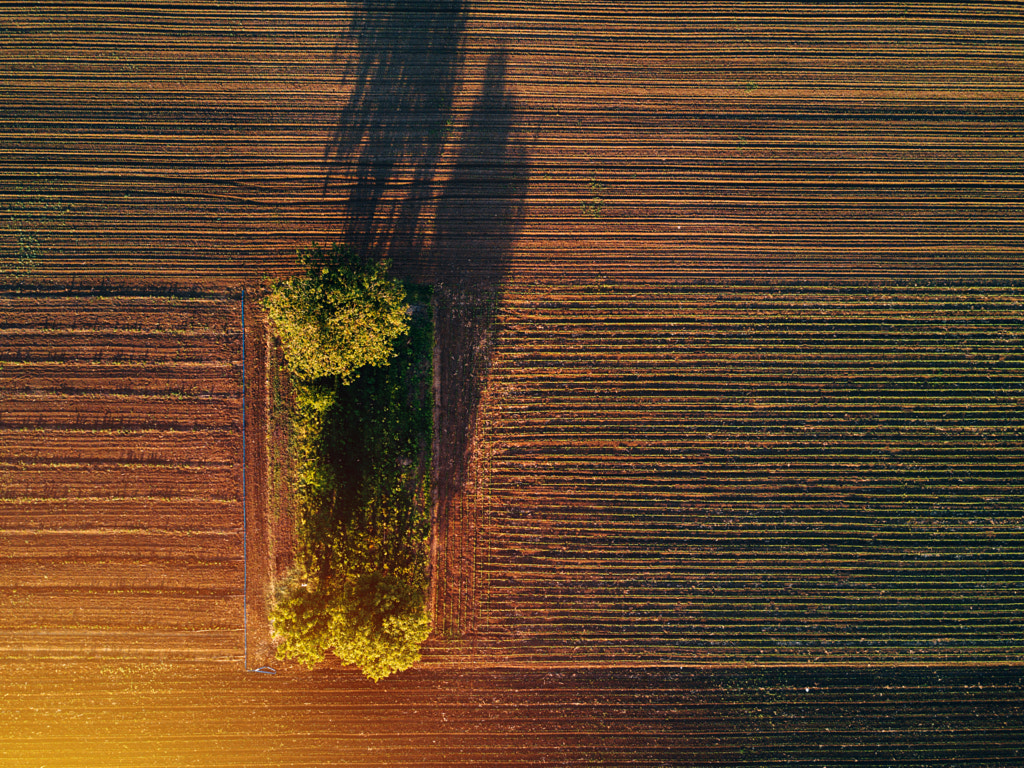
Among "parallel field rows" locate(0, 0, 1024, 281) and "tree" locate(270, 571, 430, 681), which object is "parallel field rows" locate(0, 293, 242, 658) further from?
"tree" locate(270, 571, 430, 681)

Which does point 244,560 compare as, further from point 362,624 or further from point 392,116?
Result: point 392,116

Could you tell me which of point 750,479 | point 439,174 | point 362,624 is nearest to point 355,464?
point 362,624

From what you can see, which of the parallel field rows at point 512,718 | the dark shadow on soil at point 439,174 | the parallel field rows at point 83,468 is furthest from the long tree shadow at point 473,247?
the parallel field rows at point 83,468

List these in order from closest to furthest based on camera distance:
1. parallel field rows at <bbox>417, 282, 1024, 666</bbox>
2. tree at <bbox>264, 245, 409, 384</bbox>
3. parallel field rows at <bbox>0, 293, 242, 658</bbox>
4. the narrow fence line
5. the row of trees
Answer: tree at <bbox>264, 245, 409, 384</bbox>, the row of trees, parallel field rows at <bbox>0, 293, 242, 658</bbox>, the narrow fence line, parallel field rows at <bbox>417, 282, 1024, 666</bbox>

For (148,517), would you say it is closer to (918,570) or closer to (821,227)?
(821,227)

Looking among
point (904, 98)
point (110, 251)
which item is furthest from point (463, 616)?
point (904, 98)

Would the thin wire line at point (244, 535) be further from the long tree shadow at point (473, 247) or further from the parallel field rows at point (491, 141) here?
the long tree shadow at point (473, 247)

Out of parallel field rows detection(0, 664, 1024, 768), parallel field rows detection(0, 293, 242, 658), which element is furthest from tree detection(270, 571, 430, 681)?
parallel field rows detection(0, 293, 242, 658)

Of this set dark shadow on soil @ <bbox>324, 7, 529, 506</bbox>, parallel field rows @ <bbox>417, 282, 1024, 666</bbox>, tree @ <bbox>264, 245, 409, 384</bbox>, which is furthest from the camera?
parallel field rows @ <bbox>417, 282, 1024, 666</bbox>
